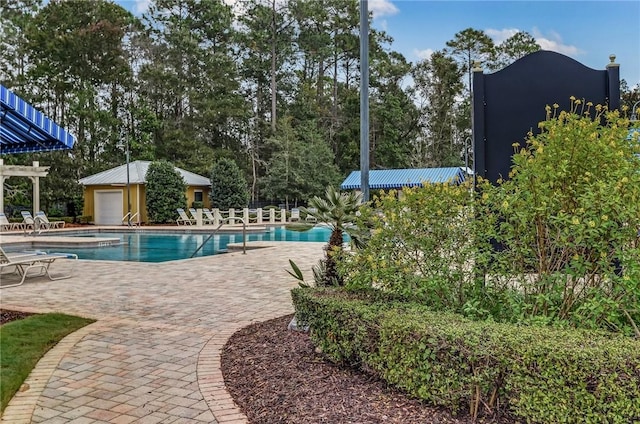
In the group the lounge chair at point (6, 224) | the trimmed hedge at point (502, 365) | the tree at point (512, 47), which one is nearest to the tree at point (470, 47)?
the tree at point (512, 47)

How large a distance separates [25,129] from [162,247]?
9.45 metres

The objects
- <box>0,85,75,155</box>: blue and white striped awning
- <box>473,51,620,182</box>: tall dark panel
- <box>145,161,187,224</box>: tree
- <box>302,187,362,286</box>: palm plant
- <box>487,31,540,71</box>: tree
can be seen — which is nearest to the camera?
<box>302,187,362,286</box>: palm plant

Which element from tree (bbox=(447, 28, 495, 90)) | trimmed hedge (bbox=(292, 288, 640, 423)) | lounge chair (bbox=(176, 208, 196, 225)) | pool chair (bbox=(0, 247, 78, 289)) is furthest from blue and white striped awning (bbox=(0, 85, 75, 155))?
tree (bbox=(447, 28, 495, 90))

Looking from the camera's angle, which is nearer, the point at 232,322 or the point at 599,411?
the point at 599,411

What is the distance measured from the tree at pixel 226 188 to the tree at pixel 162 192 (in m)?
2.01

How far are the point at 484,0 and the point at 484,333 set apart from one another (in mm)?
11675

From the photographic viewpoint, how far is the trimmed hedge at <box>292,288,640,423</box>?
8.45 feet

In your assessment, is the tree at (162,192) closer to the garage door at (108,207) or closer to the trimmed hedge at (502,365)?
the garage door at (108,207)

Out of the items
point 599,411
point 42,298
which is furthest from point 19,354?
point 599,411

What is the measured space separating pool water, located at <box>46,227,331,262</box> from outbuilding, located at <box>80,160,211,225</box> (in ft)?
16.3

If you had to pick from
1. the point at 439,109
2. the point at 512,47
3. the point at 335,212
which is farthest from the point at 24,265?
the point at 512,47

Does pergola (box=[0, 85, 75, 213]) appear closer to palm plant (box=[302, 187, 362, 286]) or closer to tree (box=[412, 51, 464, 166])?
palm plant (box=[302, 187, 362, 286])

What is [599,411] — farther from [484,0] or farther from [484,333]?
[484,0]

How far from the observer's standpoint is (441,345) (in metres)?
2.93
